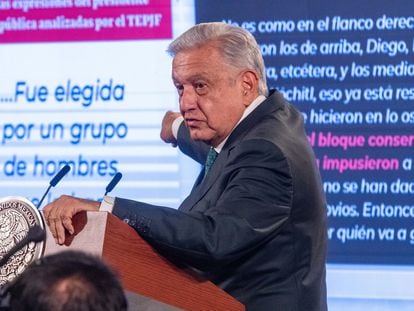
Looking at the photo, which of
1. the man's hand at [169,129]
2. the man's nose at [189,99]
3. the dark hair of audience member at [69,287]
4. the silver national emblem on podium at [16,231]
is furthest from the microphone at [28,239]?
the man's hand at [169,129]

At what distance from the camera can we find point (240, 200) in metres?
2.29

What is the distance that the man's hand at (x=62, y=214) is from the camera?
2049 mm

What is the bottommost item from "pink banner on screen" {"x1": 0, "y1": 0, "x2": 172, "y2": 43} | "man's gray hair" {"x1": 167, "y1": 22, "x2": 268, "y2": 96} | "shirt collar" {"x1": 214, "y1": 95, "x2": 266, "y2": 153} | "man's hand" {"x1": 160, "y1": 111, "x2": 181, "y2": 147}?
"man's hand" {"x1": 160, "y1": 111, "x2": 181, "y2": 147}

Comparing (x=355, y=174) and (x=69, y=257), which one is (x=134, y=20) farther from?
(x=69, y=257)

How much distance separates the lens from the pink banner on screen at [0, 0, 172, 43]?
4.55 m

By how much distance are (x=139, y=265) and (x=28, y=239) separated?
428mm

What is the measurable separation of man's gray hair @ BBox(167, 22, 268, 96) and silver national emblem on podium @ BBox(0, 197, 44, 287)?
670 millimetres

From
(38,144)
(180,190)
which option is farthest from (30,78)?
(180,190)

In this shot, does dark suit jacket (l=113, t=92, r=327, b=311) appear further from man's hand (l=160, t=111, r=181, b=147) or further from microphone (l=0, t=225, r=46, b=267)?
man's hand (l=160, t=111, r=181, b=147)

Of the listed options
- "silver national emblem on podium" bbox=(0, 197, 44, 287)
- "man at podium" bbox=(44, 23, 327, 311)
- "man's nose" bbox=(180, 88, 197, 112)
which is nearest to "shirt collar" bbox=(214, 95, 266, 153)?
"man at podium" bbox=(44, 23, 327, 311)

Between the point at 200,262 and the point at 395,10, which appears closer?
the point at 200,262

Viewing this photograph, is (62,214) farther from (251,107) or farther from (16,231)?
(251,107)

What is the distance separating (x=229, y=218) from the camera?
2.24 metres

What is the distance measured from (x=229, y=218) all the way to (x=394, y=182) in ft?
7.13
